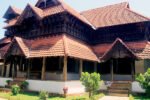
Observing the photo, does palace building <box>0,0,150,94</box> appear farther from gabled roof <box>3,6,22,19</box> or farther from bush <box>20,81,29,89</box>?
gabled roof <box>3,6,22,19</box>

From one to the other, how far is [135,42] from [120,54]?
10.6ft

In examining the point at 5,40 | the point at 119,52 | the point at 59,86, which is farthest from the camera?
the point at 5,40

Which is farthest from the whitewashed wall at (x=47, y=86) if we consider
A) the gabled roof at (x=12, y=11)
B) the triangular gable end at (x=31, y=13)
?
the gabled roof at (x=12, y=11)

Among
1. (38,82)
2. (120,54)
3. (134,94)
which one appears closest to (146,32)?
(120,54)

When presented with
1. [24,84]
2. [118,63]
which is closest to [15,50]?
[24,84]

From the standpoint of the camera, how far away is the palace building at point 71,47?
18.5m

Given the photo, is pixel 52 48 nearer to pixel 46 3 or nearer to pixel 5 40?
pixel 46 3

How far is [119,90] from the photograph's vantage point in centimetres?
1814

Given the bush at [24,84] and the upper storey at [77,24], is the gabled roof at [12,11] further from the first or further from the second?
the bush at [24,84]

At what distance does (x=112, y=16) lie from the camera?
83.2 feet

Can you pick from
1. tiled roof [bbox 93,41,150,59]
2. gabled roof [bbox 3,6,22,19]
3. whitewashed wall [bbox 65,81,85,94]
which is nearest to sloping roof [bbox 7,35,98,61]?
tiled roof [bbox 93,41,150,59]

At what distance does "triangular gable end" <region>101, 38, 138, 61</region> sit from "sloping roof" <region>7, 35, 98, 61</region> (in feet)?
5.65

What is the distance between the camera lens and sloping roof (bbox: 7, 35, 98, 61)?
17.4 metres

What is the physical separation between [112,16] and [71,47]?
30.7ft
